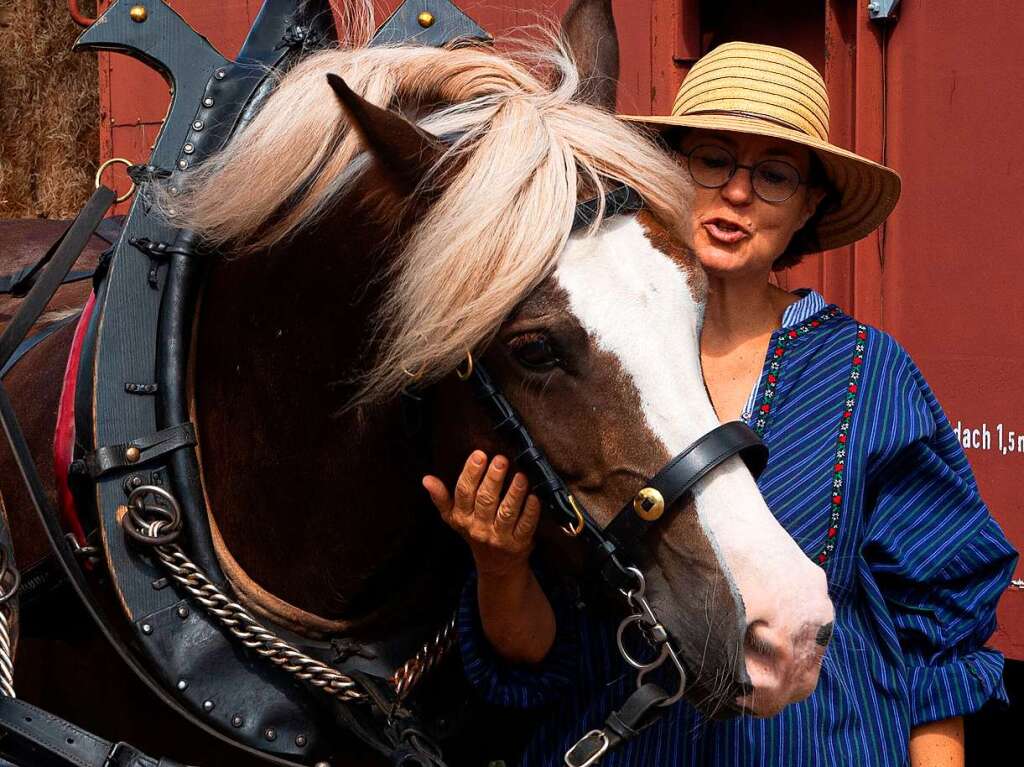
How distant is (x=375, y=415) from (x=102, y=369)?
34 cm

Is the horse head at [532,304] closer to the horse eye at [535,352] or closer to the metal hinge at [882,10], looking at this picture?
the horse eye at [535,352]

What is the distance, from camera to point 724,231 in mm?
1545

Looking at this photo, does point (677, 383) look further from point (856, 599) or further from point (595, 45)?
point (595, 45)

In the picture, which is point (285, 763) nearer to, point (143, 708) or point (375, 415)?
point (143, 708)

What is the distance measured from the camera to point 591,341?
1142 millimetres

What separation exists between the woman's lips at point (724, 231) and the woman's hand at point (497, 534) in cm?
54

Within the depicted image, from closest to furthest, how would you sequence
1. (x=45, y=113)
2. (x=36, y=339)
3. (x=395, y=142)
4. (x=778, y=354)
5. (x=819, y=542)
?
1. (x=395, y=142)
2. (x=819, y=542)
3. (x=778, y=354)
4. (x=36, y=339)
5. (x=45, y=113)

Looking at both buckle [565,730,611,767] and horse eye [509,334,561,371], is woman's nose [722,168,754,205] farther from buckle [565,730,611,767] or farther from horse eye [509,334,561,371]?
buckle [565,730,611,767]

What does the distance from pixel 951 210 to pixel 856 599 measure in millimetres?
1095

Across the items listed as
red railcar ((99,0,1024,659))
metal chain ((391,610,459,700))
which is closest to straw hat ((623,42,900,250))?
red railcar ((99,0,1024,659))

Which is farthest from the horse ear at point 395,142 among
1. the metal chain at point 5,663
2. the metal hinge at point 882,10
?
the metal hinge at point 882,10

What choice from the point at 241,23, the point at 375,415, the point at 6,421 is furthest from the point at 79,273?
the point at 241,23

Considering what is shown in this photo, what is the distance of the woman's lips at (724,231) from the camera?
1.54 meters

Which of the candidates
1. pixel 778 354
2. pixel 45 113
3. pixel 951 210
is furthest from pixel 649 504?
pixel 45 113
